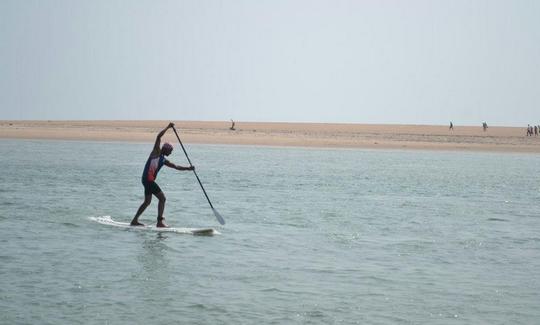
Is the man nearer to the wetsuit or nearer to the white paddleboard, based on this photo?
the wetsuit

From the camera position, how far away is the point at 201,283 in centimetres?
1056

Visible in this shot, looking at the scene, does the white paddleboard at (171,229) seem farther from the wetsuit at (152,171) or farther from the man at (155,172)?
the wetsuit at (152,171)

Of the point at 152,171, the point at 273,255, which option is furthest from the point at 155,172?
the point at 273,255

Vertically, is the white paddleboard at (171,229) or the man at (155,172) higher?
the man at (155,172)

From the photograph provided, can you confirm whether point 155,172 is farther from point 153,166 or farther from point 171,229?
point 171,229

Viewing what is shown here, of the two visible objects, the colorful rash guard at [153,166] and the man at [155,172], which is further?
the colorful rash guard at [153,166]

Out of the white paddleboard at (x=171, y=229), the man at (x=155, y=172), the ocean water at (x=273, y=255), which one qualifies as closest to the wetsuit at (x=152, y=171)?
the man at (x=155, y=172)

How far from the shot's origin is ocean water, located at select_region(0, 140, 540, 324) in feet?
30.4

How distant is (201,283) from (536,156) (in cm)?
4596

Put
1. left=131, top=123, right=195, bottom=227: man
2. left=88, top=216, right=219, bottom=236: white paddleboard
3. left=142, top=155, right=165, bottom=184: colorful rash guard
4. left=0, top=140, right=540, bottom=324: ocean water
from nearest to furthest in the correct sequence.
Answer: left=0, top=140, right=540, bottom=324: ocean water, left=88, top=216, right=219, bottom=236: white paddleboard, left=131, top=123, right=195, bottom=227: man, left=142, top=155, right=165, bottom=184: colorful rash guard

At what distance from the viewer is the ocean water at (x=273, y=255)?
9266 mm

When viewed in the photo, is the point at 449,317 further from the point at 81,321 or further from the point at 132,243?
the point at 132,243

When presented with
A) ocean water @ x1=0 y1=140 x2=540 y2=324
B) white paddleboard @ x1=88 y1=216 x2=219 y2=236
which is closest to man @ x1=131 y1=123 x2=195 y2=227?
white paddleboard @ x1=88 y1=216 x2=219 y2=236

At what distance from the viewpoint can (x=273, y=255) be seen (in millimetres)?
12867
